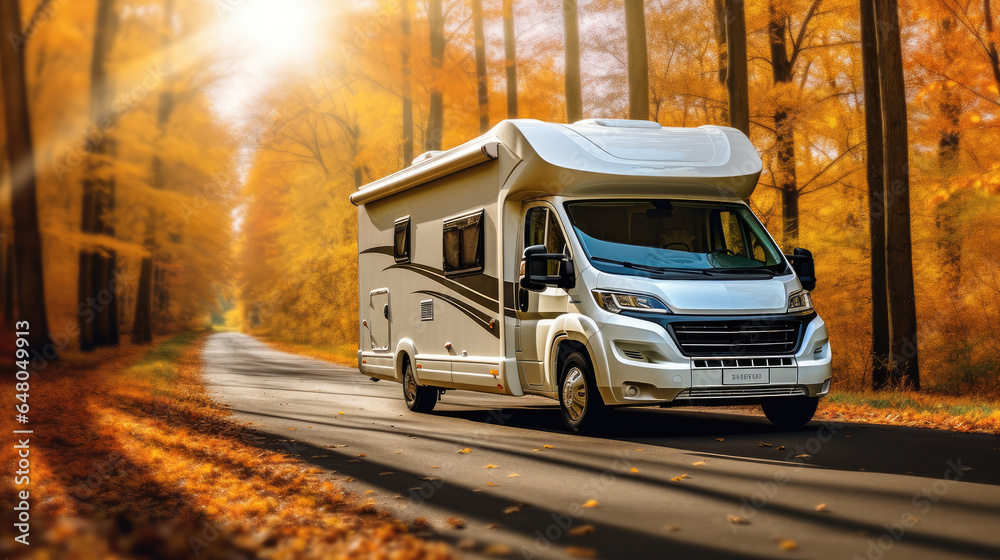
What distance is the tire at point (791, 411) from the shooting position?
33.7 ft

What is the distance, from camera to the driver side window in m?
10.4

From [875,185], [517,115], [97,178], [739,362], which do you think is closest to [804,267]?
[739,362]

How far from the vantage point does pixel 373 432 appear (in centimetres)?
1125

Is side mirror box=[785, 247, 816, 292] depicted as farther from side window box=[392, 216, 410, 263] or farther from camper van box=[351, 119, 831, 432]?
side window box=[392, 216, 410, 263]

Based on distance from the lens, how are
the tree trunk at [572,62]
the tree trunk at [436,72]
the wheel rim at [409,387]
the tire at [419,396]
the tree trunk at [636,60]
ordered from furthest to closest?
the tree trunk at [436,72]
the tree trunk at [572,62]
the tree trunk at [636,60]
the wheel rim at [409,387]
the tire at [419,396]

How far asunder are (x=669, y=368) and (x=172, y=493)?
4.66 m

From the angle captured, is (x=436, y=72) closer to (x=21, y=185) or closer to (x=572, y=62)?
(x=572, y=62)

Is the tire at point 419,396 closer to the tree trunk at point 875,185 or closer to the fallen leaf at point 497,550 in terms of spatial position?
the tree trunk at point 875,185

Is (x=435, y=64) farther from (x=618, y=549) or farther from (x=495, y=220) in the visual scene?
(x=618, y=549)

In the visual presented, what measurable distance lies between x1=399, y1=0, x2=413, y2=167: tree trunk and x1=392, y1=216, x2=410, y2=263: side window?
14207 millimetres

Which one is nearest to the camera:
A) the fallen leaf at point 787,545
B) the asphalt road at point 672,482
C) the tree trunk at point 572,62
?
the fallen leaf at point 787,545

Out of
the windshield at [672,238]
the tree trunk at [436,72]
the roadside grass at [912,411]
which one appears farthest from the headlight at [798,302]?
the tree trunk at [436,72]

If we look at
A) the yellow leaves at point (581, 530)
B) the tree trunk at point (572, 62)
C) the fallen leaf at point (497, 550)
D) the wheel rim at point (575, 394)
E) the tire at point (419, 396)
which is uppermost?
the tree trunk at point (572, 62)

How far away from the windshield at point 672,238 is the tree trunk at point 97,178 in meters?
7.48
